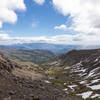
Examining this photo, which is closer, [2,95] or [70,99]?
[2,95]

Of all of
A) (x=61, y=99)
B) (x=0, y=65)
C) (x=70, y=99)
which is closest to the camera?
(x=61, y=99)

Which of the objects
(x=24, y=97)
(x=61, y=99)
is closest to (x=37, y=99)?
(x=24, y=97)

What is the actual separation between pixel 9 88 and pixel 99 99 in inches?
940

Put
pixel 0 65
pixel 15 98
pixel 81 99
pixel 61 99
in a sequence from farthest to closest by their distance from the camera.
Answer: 1. pixel 0 65
2. pixel 81 99
3. pixel 61 99
4. pixel 15 98

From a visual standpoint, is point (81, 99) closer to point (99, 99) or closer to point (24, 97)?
point (99, 99)

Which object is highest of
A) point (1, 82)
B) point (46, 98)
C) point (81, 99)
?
point (1, 82)

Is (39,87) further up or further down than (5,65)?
further down

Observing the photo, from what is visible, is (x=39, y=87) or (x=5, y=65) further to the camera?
(x=5, y=65)

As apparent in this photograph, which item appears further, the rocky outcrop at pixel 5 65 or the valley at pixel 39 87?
the rocky outcrop at pixel 5 65

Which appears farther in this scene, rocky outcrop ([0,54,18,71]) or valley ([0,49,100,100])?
rocky outcrop ([0,54,18,71])

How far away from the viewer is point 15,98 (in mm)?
30234

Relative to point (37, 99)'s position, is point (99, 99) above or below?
below

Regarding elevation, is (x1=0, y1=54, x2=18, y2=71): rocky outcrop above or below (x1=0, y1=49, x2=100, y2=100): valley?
above

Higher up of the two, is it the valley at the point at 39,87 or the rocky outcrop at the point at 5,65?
the rocky outcrop at the point at 5,65
